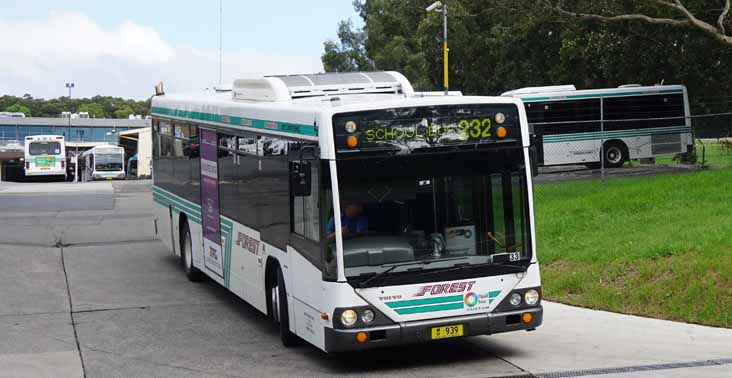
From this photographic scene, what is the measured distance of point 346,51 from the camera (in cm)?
7906

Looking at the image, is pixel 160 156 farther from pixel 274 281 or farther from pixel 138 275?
A: pixel 274 281

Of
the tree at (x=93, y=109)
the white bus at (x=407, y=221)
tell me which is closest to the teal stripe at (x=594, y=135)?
the white bus at (x=407, y=221)

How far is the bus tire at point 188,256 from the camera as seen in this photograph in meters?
17.8

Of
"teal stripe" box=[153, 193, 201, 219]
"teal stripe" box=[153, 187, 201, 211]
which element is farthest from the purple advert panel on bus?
"teal stripe" box=[153, 187, 201, 211]

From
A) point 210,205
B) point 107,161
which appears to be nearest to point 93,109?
point 107,161

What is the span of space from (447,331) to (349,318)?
0.98 metres

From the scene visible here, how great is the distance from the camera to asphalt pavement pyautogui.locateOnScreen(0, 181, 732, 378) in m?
10.8

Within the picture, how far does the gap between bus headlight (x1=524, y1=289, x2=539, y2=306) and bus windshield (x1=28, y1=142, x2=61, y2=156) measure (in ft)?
236

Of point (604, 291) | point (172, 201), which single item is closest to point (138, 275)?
point (172, 201)

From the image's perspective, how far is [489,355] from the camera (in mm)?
11359

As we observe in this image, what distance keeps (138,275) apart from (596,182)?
524 inches

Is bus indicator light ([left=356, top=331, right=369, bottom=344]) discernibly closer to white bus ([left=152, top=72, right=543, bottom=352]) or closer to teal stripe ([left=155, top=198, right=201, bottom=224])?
white bus ([left=152, top=72, right=543, bottom=352])

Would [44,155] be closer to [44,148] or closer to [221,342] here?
[44,148]

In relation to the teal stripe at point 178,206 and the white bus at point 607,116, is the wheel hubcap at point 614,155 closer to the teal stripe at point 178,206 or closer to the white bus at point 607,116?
the white bus at point 607,116
